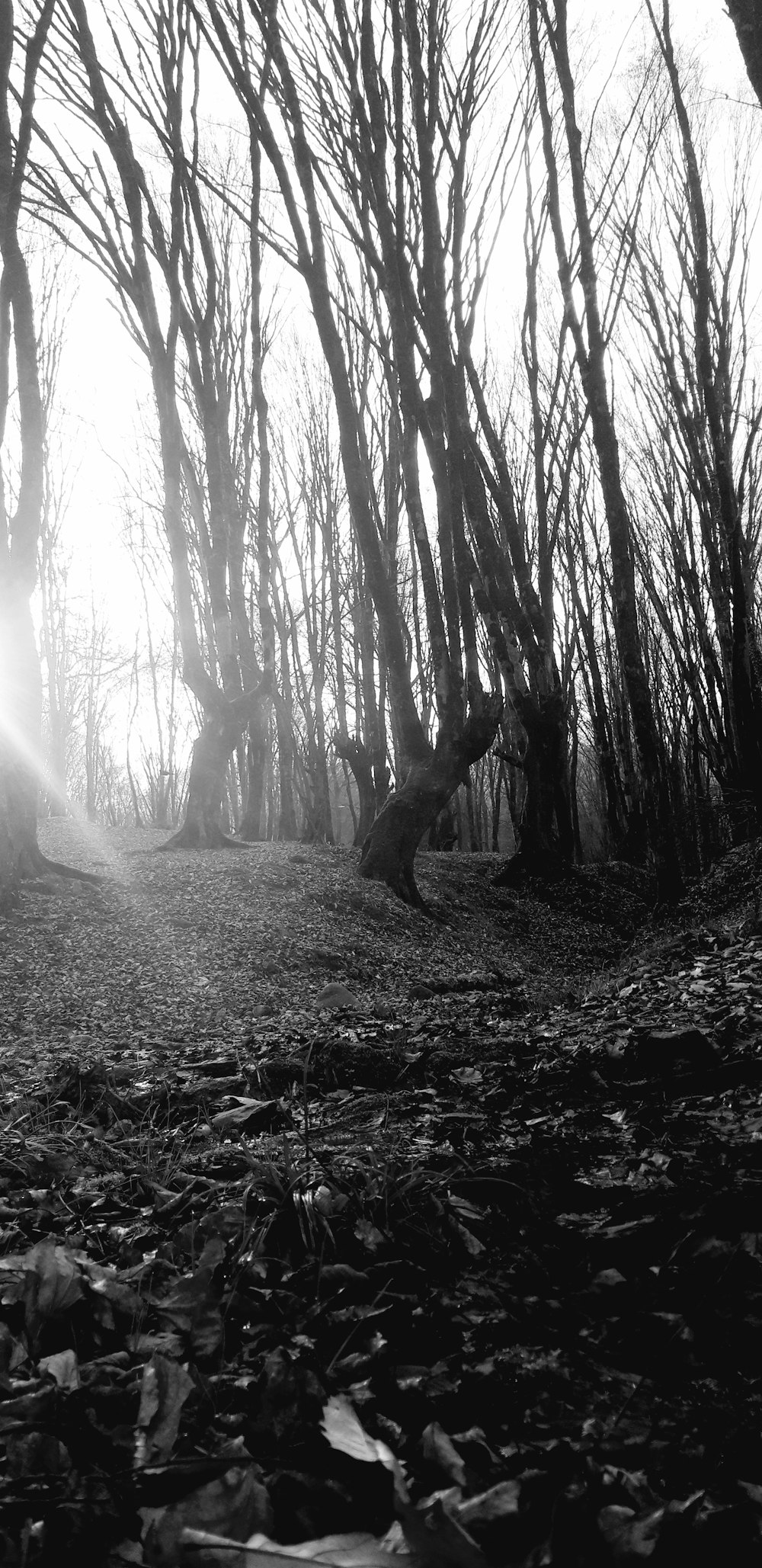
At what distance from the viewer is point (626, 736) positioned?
47.0ft

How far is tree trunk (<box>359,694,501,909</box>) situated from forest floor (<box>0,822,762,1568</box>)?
14.9ft

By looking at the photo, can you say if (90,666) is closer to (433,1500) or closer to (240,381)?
(240,381)

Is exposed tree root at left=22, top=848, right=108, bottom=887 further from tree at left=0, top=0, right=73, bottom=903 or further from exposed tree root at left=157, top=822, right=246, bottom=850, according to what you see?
exposed tree root at left=157, top=822, right=246, bottom=850

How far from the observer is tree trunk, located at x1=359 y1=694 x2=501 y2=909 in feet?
24.5

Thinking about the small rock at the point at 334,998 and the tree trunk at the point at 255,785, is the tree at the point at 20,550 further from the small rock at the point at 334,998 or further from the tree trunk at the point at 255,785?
the tree trunk at the point at 255,785

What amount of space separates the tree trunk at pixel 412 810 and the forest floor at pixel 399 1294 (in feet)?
14.9

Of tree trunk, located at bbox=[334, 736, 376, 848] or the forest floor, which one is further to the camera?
tree trunk, located at bbox=[334, 736, 376, 848]

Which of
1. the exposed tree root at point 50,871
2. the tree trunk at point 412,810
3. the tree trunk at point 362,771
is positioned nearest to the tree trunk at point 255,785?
the tree trunk at point 362,771

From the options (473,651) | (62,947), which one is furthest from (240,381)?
(62,947)

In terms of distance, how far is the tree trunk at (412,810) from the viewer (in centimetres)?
746

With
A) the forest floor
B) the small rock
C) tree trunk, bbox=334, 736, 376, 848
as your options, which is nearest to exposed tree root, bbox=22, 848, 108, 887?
the small rock

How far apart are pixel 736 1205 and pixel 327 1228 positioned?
2.11 ft

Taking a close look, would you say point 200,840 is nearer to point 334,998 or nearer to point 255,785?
point 255,785

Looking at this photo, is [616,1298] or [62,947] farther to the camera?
[62,947]
